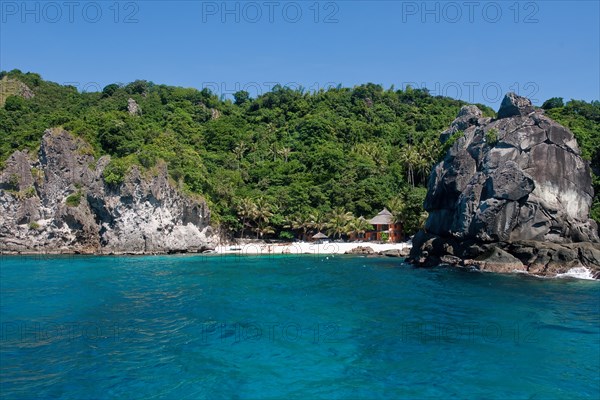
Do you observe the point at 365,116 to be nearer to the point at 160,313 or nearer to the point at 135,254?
the point at 135,254

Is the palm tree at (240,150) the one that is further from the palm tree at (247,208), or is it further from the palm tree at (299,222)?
the palm tree at (299,222)

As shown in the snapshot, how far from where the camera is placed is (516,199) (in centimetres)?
3212

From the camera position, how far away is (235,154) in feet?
262

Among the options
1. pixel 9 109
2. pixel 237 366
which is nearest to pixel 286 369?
pixel 237 366

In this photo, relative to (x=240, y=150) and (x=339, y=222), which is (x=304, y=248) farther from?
(x=240, y=150)

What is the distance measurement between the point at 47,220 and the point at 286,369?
46842mm

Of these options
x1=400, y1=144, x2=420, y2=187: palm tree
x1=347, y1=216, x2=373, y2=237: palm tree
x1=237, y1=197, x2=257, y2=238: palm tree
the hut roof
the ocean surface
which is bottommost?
the ocean surface

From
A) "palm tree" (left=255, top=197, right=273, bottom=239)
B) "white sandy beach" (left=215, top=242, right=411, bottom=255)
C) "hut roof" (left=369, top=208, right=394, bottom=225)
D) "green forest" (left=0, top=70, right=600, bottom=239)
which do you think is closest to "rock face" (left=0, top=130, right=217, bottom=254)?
"green forest" (left=0, top=70, right=600, bottom=239)

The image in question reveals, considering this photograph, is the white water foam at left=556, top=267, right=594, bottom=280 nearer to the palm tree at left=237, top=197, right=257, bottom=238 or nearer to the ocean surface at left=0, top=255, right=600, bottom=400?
the ocean surface at left=0, top=255, right=600, bottom=400

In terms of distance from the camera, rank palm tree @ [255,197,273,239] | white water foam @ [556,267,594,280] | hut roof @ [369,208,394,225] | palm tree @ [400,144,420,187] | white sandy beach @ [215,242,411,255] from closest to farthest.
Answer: white water foam @ [556,267,594,280] < white sandy beach @ [215,242,411,255] < hut roof @ [369,208,394,225] < palm tree @ [255,197,273,239] < palm tree @ [400,144,420,187]

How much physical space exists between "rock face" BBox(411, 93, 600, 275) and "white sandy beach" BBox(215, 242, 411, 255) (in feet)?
48.2

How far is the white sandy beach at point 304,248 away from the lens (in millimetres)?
53406

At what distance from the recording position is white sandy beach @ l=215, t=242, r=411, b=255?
53.4 meters

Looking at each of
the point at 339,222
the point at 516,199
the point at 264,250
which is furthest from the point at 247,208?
the point at 516,199
